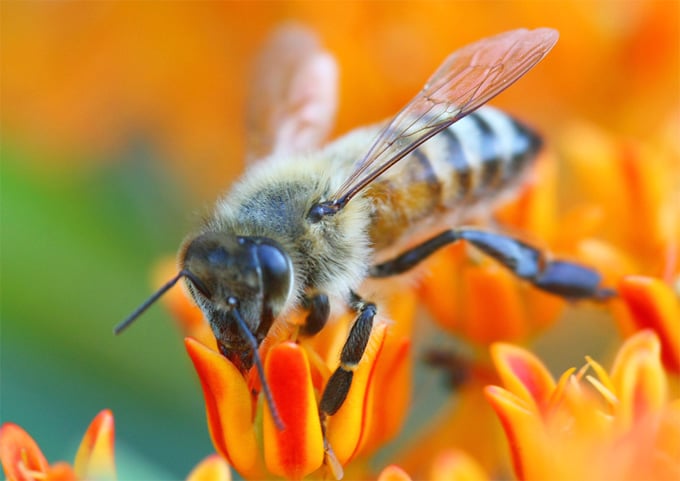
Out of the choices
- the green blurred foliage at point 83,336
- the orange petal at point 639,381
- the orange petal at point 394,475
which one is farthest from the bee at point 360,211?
the green blurred foliage at point 83,336

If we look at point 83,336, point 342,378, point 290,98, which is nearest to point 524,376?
point 342,378

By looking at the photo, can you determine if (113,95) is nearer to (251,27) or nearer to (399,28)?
(251,27)

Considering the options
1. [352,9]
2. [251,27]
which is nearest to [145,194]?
[251,27]

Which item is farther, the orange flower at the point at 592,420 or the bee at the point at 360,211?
the bee at the point at 360,211

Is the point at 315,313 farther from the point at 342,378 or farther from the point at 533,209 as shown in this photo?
the point at 533,209

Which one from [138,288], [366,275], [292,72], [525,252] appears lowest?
[525,252]

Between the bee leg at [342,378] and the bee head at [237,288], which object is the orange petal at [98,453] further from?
the bee leg at [342,378]
